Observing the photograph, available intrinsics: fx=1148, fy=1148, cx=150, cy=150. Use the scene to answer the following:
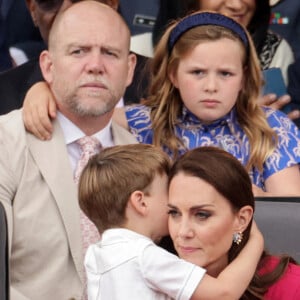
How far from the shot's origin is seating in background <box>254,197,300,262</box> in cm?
239

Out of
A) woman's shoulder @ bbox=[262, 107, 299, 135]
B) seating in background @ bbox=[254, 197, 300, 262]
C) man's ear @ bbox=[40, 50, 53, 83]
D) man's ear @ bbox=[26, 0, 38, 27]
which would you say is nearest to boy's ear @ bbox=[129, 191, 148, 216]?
seating in background @ bbox=[254, 197, 300, 262]

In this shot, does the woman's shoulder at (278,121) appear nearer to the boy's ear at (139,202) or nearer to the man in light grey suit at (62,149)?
the man in light grey suit at (62,149)

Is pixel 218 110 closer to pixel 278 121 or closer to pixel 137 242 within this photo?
pixel 278 121

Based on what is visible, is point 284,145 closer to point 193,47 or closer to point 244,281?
point 193,47

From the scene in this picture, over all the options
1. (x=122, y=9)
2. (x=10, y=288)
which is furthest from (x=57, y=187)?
(x=122, y=9)

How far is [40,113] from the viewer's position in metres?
2.67

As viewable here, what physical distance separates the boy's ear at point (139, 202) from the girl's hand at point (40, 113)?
50 centimetres

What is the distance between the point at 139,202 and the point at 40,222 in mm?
396

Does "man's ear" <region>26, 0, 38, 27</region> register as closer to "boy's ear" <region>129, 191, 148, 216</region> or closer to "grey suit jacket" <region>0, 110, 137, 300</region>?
"grey suit jacket" <region>0, 110, 137, 300</region>

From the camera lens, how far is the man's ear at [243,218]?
2137 millimetres

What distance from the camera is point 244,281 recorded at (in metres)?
2.11

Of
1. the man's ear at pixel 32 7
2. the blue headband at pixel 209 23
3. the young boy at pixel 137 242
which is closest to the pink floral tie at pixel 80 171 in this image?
the young boy at pixel 137 242

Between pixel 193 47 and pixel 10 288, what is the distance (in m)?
0.88

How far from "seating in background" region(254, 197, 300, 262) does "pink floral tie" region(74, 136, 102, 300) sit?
1.30 ft
